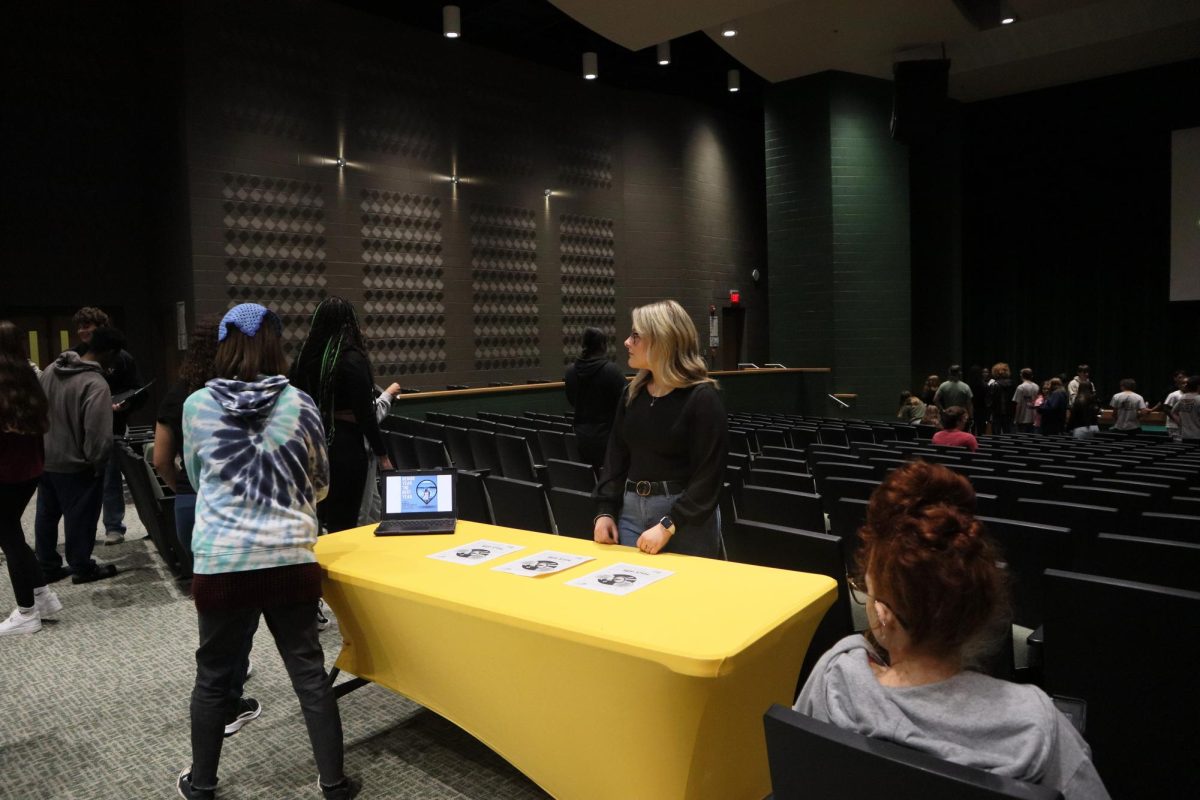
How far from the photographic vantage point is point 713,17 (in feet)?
33.9

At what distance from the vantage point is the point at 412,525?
2943 mm

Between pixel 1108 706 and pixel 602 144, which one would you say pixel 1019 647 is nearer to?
pixel 1108 706

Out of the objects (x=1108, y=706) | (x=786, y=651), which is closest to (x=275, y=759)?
(x=786, y=651)

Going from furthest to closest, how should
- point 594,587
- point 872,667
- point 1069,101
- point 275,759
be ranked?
point 1069,101 < point 275,759 < point 594,587 < point 872,667

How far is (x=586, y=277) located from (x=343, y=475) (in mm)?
10748

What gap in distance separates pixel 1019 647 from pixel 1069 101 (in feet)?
54.9

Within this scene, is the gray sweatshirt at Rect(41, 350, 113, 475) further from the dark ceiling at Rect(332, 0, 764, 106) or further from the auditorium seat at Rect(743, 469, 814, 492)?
the dark ceiling at Rect(332, 0, 764, 106)

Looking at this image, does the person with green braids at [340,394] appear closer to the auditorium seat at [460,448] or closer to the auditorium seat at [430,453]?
the auditorium seat at [430,453]

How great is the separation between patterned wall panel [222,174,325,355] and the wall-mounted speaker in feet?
29.1

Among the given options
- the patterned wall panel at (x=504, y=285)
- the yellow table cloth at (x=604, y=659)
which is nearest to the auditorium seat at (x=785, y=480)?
the yellow table cloth at (x=604, y=659)

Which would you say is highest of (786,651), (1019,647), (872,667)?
(872,667)

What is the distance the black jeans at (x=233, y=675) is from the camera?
2248 mm

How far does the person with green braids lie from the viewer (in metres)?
3.38

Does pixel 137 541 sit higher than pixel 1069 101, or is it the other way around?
pixel 1069 101
